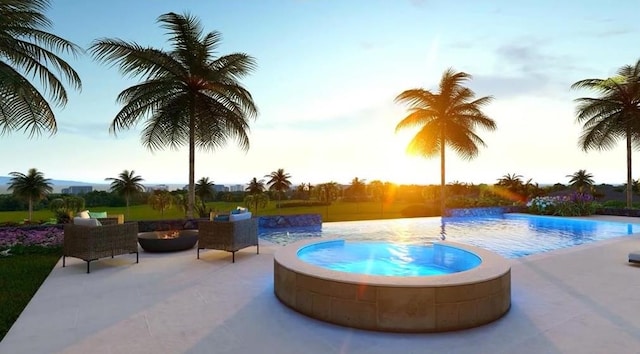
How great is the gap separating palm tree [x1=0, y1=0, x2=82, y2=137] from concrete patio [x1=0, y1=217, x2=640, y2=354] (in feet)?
14.8

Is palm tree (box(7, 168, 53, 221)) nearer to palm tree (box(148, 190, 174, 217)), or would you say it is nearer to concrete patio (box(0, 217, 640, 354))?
palm tree (box(148, 190, 174, 217))

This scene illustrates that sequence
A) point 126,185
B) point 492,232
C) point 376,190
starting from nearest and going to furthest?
point 492,232 → point 126,185 → point 376,190

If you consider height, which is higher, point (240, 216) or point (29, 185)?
point (29, 185)

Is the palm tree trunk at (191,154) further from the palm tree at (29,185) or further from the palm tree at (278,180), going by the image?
the palm tree at (29,185)

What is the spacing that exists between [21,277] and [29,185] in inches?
1129

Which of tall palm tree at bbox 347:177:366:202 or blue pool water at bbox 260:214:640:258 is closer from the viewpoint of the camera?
blue pool water at bbox 260:214:640:258

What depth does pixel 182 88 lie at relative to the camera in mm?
11195

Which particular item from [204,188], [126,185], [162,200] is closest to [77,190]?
[126,185]

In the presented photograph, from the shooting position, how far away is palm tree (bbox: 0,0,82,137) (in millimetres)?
8367

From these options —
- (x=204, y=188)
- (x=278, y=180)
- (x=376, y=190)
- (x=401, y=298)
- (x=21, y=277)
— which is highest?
(x=278, y=180)

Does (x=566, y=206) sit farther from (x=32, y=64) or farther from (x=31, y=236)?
(x=32, y=64)

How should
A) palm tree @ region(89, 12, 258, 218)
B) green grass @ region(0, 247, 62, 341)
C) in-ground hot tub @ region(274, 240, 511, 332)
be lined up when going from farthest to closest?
palm tree @ region(89, 12, 258, 218) → green grass @ region(0, 247, 62, 341) → in-ground hot tub @ region(274, 240, 511, 332)

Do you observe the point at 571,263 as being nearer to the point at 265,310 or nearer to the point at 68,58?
the point at 265,310

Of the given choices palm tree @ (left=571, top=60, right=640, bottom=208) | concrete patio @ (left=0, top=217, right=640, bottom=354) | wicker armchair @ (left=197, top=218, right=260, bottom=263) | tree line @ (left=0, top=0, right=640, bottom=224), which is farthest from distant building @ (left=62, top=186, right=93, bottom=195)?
palm tree @ (left=571, top=60, right=640, bottom=208)
